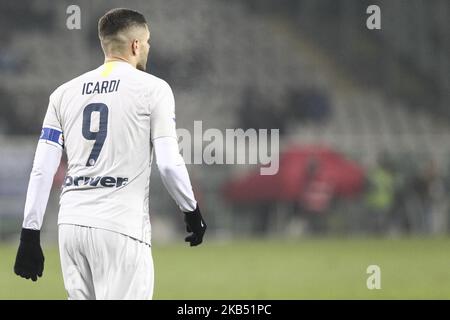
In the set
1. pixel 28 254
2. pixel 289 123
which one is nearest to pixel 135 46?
pixel 28 254

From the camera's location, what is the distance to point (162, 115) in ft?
17.4

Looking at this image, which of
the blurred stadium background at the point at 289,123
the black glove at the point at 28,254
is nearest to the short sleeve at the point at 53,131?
the black glove at the point at 28,254

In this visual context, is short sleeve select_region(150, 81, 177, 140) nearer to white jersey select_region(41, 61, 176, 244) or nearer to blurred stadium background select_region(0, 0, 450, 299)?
white jersey select_region(41, 61, 176, 244)

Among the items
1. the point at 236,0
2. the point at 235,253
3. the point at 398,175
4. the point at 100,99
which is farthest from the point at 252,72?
the point at 100,99

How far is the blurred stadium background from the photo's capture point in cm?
1798

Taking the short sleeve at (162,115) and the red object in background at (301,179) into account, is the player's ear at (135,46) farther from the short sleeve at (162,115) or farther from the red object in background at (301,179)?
the red object in background at (301,179)

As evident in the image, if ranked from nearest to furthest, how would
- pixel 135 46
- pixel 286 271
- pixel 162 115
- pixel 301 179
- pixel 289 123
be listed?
pixel 162 115, pixel 135 46, pixel 286 271, pixel 301 179, pixel 289 123

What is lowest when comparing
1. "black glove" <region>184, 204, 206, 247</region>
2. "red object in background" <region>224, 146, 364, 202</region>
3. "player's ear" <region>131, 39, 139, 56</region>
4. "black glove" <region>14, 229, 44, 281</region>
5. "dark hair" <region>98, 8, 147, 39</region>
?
"black glove" <region>14, 229, 44, 281</region>

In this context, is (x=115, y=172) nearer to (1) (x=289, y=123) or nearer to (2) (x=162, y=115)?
(2) (x=162, y=115)

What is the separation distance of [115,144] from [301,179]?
754 inches

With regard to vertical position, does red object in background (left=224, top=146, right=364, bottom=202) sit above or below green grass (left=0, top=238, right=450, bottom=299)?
above

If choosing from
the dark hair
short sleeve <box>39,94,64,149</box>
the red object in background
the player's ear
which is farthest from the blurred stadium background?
the dark hair

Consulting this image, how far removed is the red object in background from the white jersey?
18823 millimetres

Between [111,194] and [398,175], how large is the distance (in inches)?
791
